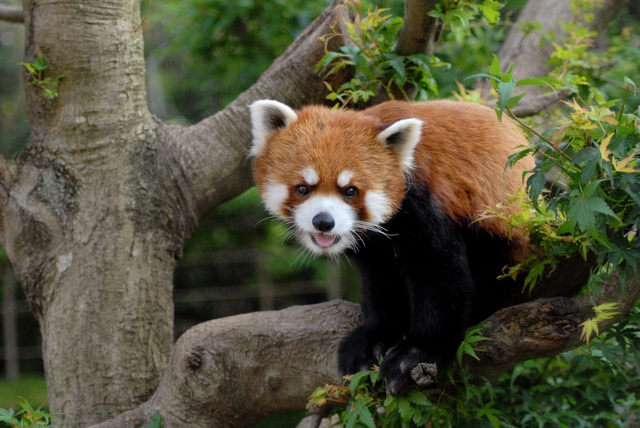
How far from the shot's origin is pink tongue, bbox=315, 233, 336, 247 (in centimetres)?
212

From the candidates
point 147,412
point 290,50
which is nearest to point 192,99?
point 290,50

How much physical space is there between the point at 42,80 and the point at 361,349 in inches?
80.3

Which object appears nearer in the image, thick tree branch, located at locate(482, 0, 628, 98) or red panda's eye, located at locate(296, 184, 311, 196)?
red panda's eye, located at locate(296, 184, 311, 196)

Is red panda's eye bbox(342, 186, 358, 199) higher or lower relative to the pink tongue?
higher

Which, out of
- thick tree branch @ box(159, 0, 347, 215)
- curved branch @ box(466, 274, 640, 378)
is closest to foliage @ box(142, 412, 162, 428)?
thick tree branch @ box(159, 0, 347, 215)

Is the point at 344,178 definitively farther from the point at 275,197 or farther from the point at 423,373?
the point at 423,373

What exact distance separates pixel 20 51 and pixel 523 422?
700 centimetres

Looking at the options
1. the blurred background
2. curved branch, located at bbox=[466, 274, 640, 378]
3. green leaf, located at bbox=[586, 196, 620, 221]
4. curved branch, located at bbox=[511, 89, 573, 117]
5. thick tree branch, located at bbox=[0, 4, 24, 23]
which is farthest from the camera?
the blurred background

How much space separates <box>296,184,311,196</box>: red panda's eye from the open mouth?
16 cm

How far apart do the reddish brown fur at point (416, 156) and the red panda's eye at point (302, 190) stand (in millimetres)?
23

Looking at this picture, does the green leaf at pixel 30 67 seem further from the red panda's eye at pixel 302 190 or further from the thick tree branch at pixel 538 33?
the thick tree branch at pixel 538 33

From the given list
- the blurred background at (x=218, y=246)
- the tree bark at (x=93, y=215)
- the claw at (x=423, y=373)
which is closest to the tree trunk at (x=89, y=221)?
the tree bark at (x=93, y=215)

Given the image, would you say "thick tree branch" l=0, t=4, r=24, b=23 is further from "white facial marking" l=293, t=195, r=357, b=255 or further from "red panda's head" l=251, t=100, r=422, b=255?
"white facial marking" l=293, t=195, r=357, b=255

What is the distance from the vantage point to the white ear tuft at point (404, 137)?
2033 millimetres
